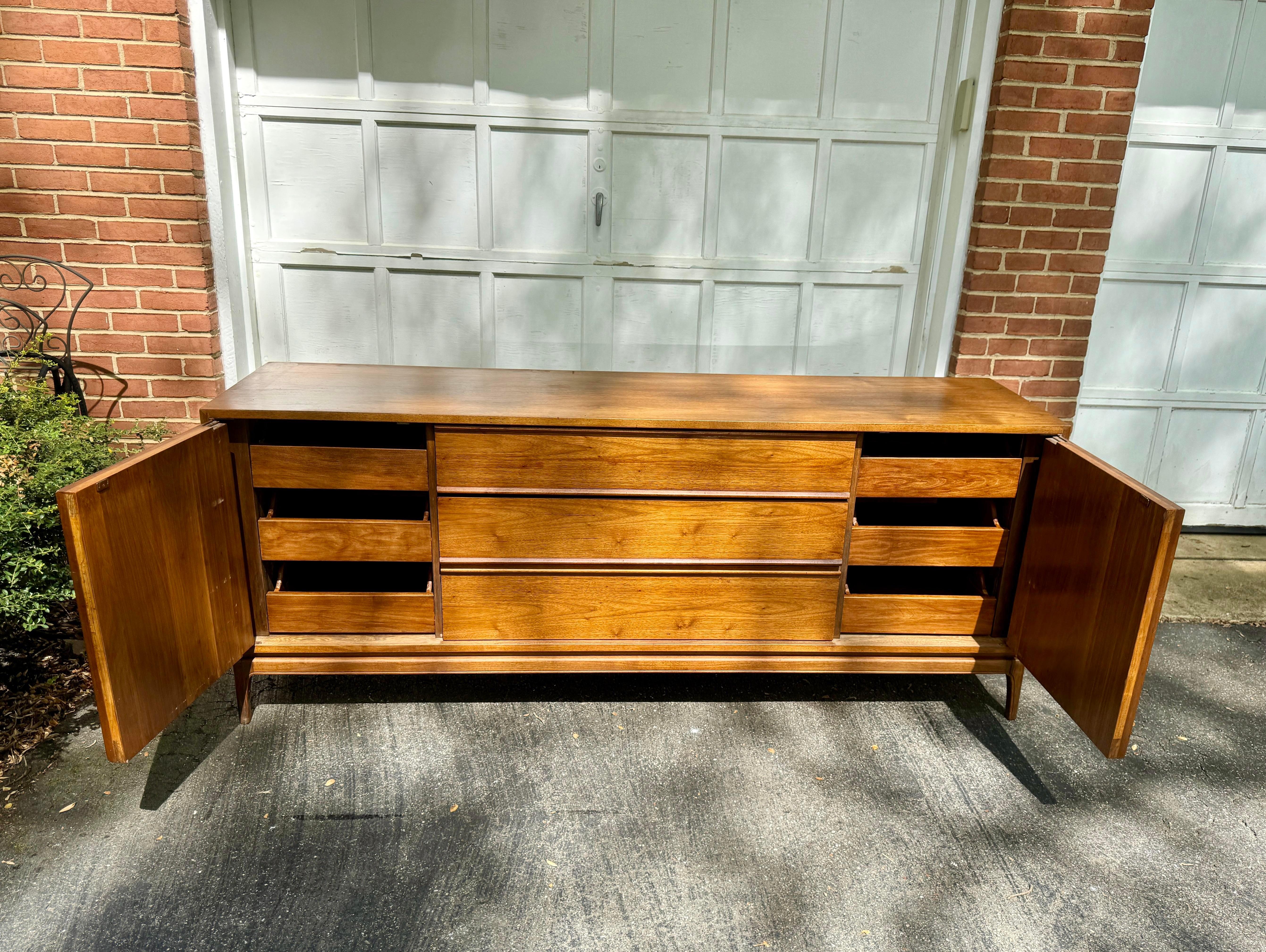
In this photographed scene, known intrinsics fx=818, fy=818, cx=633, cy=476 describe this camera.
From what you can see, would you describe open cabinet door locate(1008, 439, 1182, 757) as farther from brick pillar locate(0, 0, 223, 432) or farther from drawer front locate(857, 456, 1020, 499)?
brick pillar locate(0, 0, 223, 432)

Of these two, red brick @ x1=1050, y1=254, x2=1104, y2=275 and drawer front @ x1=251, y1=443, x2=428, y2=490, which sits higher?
red brick @ x1=1050, y1=254, x2=1104, y2=275

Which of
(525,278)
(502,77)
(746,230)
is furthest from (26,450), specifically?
(746,230)

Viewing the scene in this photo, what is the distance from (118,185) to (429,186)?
951 mm

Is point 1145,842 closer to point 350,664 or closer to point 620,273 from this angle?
point 350,664

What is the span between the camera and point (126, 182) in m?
2.56

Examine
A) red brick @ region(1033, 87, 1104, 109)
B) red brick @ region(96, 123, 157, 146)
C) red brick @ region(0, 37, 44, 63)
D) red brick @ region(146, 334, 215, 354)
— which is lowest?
red brick @ region(146, 334, 215, 354)

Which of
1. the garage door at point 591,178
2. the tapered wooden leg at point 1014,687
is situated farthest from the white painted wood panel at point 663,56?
the tapered wooden leg at point 1014,687

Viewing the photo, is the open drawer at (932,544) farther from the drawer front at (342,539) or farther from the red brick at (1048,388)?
the drawer front at (342,539)

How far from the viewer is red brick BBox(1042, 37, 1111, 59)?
2.69 m

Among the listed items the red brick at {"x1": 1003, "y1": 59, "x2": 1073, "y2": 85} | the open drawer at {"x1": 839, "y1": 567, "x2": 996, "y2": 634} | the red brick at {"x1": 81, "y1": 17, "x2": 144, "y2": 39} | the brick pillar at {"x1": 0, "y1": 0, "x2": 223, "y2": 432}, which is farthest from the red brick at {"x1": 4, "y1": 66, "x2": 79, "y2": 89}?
the red brick at {"x1": 1003, "y1": 59, "x2": 1073, "y2": 85}

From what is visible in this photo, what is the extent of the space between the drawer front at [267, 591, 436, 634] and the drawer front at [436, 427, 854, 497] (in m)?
0.36

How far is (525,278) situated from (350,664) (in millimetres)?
1498

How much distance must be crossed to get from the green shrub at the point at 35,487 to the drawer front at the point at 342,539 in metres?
0.49

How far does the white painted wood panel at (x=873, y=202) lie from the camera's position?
9.71ft
